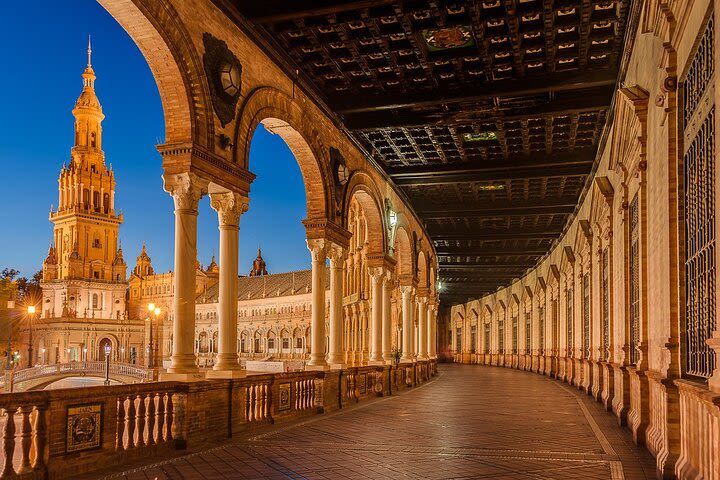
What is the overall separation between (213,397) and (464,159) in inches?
514

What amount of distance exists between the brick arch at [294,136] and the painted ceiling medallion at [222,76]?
0.44m

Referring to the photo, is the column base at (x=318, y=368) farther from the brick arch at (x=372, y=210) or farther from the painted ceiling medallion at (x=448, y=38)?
the painted ceiling medallion at (x=448, y=38)

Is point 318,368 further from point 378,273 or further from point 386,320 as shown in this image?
point 386,320

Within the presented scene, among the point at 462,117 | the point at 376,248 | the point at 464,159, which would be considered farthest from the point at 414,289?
the point at 462,117

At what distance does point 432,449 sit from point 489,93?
847cm

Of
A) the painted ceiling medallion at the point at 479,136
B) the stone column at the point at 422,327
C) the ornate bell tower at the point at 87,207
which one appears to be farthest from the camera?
the ornate bell tower at the point at 87,207

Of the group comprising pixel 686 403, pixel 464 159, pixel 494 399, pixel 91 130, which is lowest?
pixel 494 399

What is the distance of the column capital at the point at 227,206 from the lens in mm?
12289

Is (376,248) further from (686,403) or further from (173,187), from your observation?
(686,403)

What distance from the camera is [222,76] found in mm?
11703

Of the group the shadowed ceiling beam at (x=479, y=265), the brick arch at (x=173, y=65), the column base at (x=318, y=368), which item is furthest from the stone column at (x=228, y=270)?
the shadowed ceiling beam at (x=479, y=265)

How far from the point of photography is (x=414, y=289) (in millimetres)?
28688

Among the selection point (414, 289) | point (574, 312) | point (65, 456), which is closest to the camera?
point (65, 456)

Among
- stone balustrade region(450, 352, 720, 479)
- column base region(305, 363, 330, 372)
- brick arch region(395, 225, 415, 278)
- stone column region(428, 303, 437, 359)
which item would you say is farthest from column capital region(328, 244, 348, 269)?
stone column region(428, 303, 437, 359)
